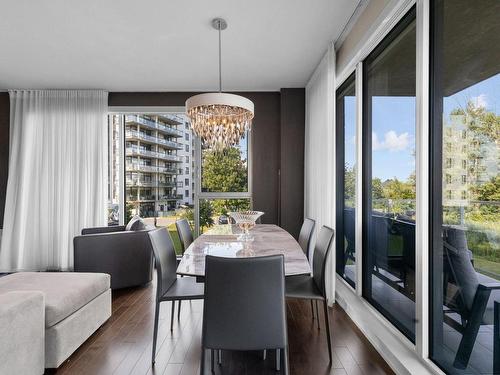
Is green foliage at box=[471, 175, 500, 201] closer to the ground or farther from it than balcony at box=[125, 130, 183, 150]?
closer to the ground

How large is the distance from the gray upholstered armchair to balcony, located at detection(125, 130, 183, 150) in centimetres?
177

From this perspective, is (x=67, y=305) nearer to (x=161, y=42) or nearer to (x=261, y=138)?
(x=161, y=42)

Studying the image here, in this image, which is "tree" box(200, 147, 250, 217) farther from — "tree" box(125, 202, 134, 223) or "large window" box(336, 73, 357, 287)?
→ "large window" box(336, 73, 357, 287)

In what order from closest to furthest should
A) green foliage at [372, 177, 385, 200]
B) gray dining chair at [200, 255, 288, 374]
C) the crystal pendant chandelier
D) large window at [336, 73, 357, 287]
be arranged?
gray dining chair at [200, 255, 288, 374] < green foliage at [372, 177, 385, 200] < the crystal pendant chandelier < large window at [336, 73, 357, 287]

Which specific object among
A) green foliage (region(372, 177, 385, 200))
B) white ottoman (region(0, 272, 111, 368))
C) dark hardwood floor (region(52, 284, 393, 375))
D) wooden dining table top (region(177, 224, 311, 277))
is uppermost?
green foliage (region(372, 177, 385, 200))

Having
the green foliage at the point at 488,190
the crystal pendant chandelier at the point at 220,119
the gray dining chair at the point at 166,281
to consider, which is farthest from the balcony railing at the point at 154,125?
the green foliage at the point at 488,190

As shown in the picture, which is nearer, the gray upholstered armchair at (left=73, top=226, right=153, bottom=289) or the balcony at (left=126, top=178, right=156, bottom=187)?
the gray upholstered armchair at (left=73, top=226, right=153, bottom=289)

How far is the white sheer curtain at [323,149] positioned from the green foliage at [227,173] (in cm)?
117

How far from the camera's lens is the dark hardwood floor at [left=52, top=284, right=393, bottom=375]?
200 centimetres

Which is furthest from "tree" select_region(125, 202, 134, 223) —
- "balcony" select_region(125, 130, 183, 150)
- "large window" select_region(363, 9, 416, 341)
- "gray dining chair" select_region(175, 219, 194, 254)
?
"large window" select_region(363, 9, 416, 341)

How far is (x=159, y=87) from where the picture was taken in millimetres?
4441

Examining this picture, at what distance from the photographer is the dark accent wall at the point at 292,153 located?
4480 mm

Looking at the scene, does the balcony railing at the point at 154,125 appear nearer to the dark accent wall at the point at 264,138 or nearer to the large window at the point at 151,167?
the large window at the point at 151,167

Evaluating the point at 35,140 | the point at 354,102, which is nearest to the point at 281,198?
the point at 354,102
